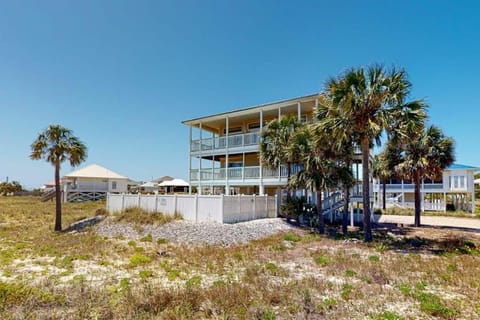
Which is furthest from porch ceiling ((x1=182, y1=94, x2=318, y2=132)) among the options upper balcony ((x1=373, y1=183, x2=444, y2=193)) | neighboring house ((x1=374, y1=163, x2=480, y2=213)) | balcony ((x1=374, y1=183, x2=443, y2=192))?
balcony ((x1=374, y1=183, x2=443, y2=192))

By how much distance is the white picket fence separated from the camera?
1602cm

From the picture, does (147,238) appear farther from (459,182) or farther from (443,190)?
(459,182)

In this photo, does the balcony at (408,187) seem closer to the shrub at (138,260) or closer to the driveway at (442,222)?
the driveway at (442,222)

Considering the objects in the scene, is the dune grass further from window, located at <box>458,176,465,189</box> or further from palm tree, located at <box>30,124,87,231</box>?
window, located at <box>458,176,465,189</box>

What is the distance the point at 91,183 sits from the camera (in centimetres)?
4375

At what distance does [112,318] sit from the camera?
197 inches

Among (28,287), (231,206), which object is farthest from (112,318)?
(231,206)

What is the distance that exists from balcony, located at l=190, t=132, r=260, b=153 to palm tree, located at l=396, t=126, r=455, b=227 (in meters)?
10.6

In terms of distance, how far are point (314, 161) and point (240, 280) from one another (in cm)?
928

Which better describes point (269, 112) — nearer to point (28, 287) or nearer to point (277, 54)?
point (277, 54)

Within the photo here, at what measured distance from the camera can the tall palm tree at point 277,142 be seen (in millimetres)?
17359

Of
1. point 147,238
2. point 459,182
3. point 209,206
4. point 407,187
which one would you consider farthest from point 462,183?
point 147,238

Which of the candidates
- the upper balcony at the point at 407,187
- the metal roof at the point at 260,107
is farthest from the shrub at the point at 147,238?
the upper balcony at the point at 407,187

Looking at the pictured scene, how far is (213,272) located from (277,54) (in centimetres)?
1465
